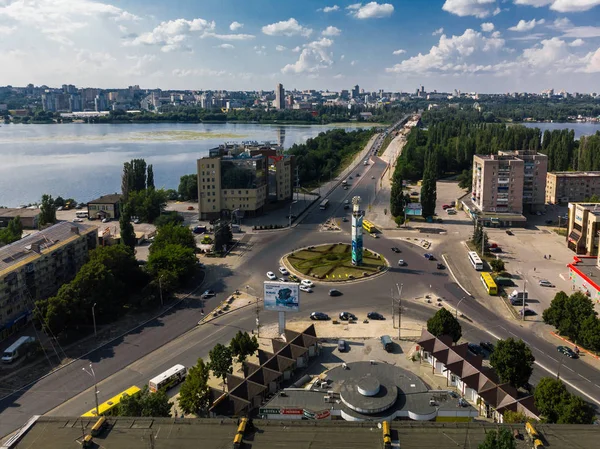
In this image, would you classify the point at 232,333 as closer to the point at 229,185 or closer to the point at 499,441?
the point at 499,441

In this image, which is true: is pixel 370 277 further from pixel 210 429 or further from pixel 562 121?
pixel 562 121

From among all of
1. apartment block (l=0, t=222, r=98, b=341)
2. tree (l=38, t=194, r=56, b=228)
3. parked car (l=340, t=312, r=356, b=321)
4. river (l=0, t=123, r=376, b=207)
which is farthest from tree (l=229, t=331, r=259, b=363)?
river (l=0, t=123, r=376, b=207)

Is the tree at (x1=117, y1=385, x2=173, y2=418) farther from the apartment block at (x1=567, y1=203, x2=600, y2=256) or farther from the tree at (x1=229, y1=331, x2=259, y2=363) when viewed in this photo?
the apartment block at (x1=567, y1=203, x2=600, y2=256)

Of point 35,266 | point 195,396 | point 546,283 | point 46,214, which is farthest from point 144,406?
point 46,214

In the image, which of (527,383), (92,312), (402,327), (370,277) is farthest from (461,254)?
(92,312)

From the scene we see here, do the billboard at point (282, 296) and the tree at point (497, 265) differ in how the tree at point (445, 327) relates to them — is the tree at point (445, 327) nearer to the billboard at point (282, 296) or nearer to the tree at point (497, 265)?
the billboard at point (282, 296)

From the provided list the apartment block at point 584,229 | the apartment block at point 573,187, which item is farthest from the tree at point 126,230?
the apartment block at point 573,187
